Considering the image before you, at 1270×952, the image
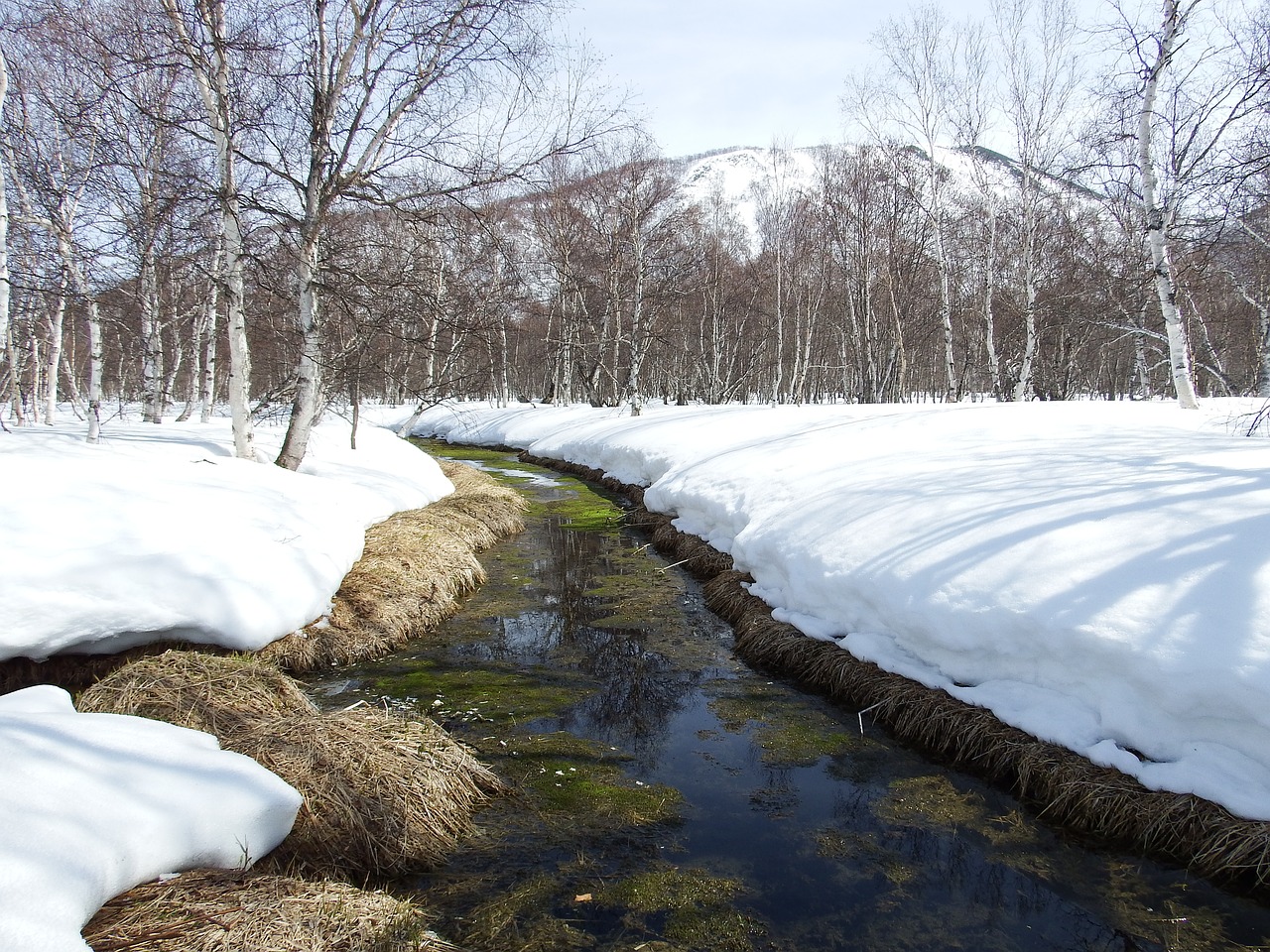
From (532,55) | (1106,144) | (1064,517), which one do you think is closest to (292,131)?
(532,55)

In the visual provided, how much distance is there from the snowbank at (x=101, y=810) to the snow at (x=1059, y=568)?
4.46m

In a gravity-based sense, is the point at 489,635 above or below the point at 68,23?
below

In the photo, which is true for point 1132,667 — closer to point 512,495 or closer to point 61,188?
point 512,495

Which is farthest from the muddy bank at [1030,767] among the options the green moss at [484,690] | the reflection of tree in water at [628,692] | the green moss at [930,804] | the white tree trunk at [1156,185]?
the white tree trunk at [1156,185]

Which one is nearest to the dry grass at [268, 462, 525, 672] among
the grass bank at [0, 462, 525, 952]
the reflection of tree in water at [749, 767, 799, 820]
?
the grass bank at [0, 462, 525, 952]

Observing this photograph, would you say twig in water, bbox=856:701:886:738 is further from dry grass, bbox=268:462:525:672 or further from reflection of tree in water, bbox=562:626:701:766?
dry grass, bbox=268:462:525:672

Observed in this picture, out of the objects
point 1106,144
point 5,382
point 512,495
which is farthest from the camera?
point 5,382

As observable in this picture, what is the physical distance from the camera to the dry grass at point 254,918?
244cm

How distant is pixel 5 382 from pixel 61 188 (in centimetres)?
562

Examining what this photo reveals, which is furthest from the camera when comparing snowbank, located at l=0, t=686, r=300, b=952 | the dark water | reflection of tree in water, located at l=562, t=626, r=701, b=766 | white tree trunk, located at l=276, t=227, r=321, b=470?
white tree trunk, located at l=276, t=227, r=321, b=470

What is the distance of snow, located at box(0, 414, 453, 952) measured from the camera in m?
2.40

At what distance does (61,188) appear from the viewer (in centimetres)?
1211

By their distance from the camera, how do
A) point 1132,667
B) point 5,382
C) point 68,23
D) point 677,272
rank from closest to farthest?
point 1132,667 < point 68,23 < point 5,382 < point 677,272

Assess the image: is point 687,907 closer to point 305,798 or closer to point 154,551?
point 305,798
